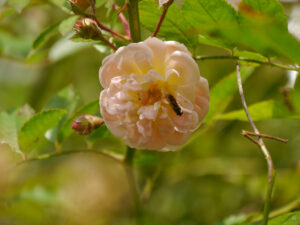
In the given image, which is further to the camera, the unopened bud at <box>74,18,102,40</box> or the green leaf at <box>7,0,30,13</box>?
the green leaf at <box>7,0,30,13</box>

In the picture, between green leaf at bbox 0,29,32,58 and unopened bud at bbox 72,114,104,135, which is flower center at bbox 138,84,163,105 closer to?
unopened bud at bbox 72,114,104,135

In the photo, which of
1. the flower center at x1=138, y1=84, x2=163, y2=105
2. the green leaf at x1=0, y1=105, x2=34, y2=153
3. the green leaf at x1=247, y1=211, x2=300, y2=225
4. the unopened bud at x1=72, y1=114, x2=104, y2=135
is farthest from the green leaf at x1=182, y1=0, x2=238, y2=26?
the green leaf at x1=0, y1=105, x2=34, y2=153

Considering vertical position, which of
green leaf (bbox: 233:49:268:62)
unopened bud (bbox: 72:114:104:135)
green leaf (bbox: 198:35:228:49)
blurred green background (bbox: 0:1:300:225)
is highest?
green leaf (bbox: 198:35:228:49)

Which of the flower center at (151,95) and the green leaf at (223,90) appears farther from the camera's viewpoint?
the green leaf at (223,90)

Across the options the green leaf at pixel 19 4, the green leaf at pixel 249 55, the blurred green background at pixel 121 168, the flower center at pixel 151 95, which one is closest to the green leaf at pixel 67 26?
the green leaf at pixel 19 4

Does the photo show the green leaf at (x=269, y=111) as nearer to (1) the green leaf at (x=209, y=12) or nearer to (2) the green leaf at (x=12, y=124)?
(1) the green leaf at (x=209, y=12)

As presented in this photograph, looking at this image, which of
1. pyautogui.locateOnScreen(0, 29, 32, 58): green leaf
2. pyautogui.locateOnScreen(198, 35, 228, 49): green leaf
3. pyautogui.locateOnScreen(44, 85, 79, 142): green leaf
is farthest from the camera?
pyautogui.locateOnScreen(0, 29, 32, 58): green leaf

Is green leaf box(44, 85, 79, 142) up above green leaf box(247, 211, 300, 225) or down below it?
below

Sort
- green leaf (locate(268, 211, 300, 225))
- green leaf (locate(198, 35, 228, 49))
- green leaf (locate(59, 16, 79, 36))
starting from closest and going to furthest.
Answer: green leaf (locate(268, 211, 300, 225))
green leaf (locate(198, 35, 228, 49))
green leaf (locate(59, 16, 79, 36))
